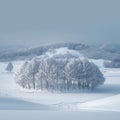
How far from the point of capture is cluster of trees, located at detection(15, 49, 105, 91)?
8806 cm

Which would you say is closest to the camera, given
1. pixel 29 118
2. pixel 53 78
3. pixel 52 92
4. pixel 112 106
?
pixel 29 118

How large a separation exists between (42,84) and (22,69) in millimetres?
9381

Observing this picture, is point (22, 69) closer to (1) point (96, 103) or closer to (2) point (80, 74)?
(2) point (80, 74)

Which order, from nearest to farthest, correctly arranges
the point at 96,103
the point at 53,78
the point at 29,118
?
the point at 29,118 < the point at 96,103 < the point at 53,78

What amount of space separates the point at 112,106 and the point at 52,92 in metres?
36.1

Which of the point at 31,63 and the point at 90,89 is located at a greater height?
the point at 31,63

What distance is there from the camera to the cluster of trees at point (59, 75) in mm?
88062

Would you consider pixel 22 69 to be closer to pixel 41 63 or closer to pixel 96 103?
pixel 41 63

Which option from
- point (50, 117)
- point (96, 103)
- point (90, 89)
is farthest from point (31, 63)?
point (50, 117)

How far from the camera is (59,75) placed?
297 feet

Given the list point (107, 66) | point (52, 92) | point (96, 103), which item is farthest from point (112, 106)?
point (107, 66)

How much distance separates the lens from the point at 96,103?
51.2 m

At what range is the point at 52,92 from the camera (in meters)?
83.1

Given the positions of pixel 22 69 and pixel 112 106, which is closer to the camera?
pixel 112 106
